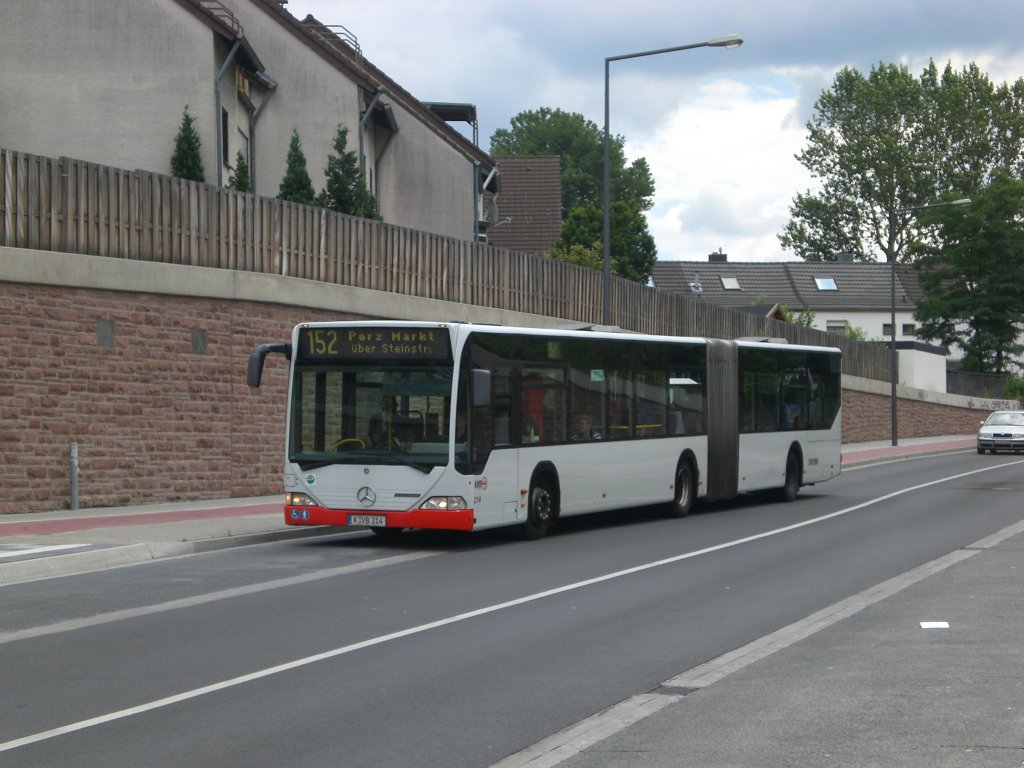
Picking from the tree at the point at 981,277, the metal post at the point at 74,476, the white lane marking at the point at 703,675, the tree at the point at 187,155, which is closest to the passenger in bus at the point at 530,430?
the white lane marking at the point at 703,675

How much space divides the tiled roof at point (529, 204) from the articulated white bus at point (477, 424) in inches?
2401

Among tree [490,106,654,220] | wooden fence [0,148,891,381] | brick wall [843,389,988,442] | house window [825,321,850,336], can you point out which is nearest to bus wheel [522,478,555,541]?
wooden fence [0,148,891,381]

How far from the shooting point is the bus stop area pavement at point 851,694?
6758 millimetres

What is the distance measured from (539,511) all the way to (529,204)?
6749 cm

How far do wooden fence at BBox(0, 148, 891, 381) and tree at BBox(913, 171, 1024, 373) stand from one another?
133 feet

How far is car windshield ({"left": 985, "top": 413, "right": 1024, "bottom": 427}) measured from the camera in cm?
4825

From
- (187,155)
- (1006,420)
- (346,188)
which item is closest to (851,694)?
(187,155)

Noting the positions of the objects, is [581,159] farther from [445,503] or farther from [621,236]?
[445,503]

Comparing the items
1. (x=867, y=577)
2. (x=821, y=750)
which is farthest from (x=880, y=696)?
(x=867, y=577)

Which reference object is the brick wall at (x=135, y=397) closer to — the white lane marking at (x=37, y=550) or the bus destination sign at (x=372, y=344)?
the white lane marking at (x=37, y=550)

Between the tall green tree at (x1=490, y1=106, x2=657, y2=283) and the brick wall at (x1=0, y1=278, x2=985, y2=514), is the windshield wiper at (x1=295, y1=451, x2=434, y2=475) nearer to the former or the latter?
the brick wall at (x1=0, y1=278, x2=985, y2=514)

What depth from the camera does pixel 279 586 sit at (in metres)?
13.4

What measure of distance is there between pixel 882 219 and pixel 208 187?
279 feet

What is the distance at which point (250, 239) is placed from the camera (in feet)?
76.2
